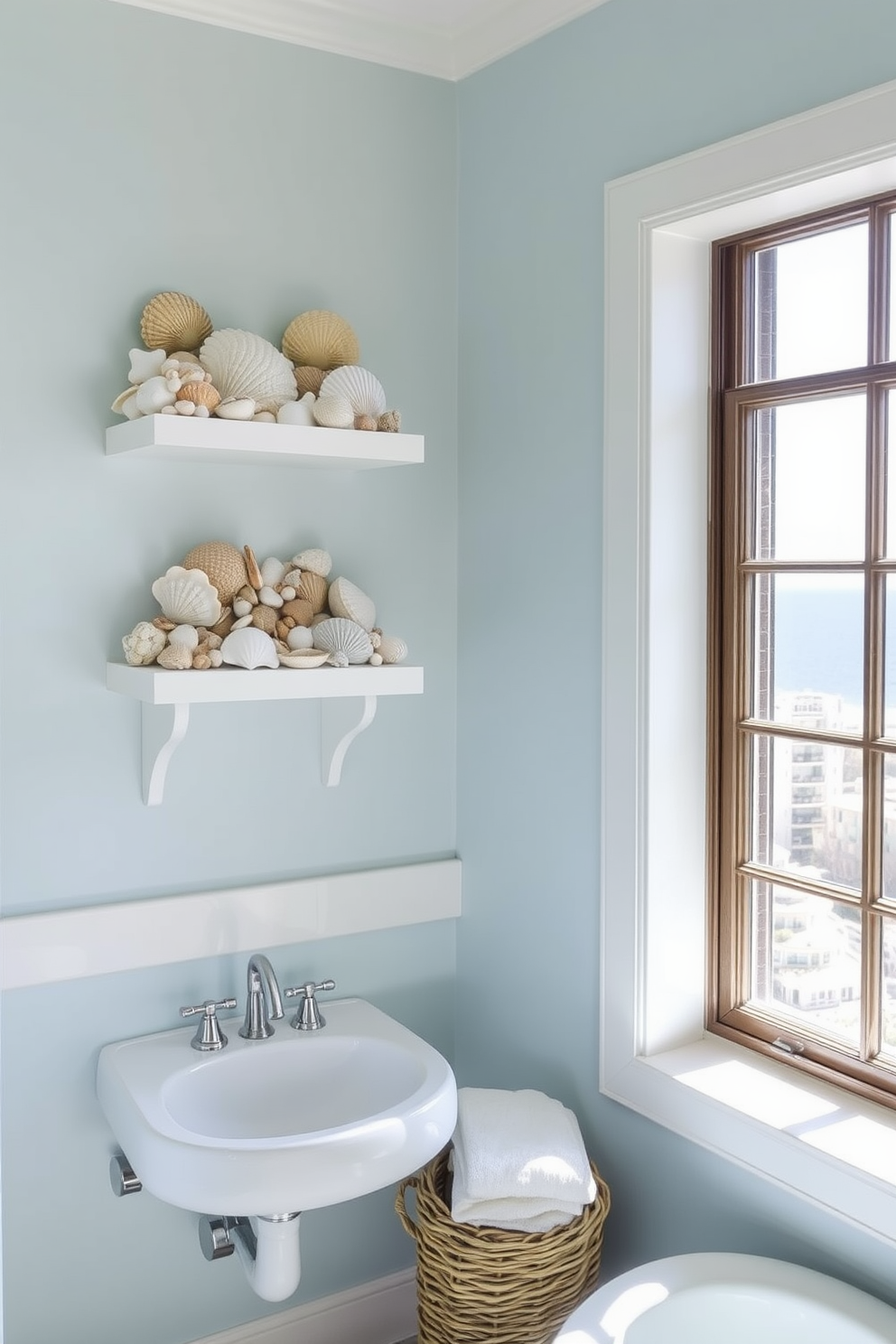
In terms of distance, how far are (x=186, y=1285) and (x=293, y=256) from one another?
1797mm

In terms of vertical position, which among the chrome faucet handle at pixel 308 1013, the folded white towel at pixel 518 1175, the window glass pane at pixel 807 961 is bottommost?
the folded white towel at pixel 518 1175

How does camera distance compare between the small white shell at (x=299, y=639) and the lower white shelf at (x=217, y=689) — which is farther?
the small white shell at (x=299, y=639)

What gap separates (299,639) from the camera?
74.8 inches

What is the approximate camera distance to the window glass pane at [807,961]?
168 centimetres

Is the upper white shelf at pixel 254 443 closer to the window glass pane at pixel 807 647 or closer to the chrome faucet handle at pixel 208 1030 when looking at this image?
the window glass pane at pixel 807 647

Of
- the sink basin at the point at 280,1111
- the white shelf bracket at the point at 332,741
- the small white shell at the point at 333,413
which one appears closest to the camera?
the sink basin at the point at 280,1111

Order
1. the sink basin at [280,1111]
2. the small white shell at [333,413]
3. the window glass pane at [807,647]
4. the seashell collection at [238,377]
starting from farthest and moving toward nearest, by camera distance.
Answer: the small white shell at [333,413] → the seashell collection at [238,377] → the window glass pane at [807,647] → the sink basin at [280,1111]

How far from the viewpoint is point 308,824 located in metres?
2.13

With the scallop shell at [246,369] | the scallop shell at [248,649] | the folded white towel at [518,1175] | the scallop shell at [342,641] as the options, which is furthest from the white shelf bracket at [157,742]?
the folded white towel at [518,1175]

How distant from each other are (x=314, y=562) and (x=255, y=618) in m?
0.17

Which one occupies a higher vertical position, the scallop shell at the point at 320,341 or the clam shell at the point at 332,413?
the scallop shell at the point at 320,341

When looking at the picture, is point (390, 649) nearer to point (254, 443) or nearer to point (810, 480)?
point (254, 443)

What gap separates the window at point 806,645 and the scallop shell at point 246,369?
69 centimetres

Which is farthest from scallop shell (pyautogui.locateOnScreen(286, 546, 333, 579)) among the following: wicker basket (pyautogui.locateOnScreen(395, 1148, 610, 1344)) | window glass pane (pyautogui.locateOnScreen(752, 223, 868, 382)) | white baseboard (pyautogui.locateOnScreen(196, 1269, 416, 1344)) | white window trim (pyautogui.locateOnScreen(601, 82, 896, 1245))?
white baseboard (pyautogui.locateOnScreen(196, 1269, 416, 1344))
